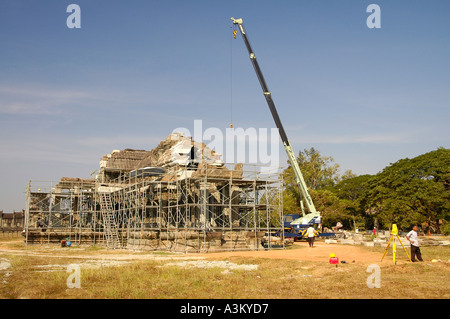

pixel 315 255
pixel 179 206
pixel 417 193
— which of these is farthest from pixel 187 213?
pixel 417 193

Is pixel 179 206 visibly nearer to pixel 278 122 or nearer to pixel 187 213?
pixel 187 213

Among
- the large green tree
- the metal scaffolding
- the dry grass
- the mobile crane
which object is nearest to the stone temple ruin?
the metal scaffolding

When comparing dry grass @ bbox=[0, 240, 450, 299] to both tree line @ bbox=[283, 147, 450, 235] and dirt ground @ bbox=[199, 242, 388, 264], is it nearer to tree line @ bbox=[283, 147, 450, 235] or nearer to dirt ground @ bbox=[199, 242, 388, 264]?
dirt ground @ bbox=[199, 242, 388, 264]

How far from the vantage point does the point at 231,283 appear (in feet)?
43.7

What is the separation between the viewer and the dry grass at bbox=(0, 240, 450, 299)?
445 inches

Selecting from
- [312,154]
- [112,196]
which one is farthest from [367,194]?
[112,196]

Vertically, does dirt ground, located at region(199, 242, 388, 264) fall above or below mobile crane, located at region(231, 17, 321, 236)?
below

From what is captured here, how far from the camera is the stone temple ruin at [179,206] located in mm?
28078

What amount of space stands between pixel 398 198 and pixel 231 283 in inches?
1660

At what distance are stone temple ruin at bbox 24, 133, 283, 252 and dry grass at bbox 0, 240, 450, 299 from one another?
1074 centimetres

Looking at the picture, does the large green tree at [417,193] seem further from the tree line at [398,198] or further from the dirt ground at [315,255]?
the dirt ground at [315,255]

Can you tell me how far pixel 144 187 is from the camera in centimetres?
3092
